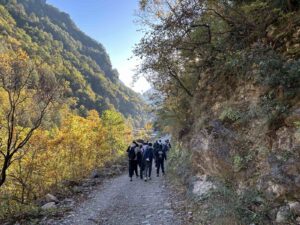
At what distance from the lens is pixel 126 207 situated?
9.66 metres

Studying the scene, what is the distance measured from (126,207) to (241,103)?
5018mm

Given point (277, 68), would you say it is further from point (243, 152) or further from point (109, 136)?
point (109, 136)

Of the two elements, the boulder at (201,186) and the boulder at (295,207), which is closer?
the boulder at (295,207)

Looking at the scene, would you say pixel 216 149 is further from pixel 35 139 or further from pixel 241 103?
pixel 35 139

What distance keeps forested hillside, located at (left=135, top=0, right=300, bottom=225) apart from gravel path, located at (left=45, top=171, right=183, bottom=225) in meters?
1.00

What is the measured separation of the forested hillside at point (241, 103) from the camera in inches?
225

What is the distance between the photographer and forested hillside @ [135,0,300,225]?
5.71 metres

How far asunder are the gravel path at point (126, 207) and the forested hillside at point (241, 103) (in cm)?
100

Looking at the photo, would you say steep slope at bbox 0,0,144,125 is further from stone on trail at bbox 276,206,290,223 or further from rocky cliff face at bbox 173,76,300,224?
stone on trail at bbox 276,206,290,223

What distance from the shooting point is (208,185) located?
8992 mm

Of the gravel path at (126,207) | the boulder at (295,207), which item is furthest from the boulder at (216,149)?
the boulder at (295,207)

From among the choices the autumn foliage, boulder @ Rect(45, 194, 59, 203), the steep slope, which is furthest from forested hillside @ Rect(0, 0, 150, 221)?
the steep slope

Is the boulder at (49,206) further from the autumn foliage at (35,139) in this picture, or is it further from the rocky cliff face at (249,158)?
the rocky cliff face at (249,158)

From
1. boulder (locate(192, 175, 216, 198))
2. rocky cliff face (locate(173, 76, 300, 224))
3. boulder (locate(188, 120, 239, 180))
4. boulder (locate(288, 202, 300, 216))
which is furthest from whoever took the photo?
boulder (locate(192, 175, 216, 198))
